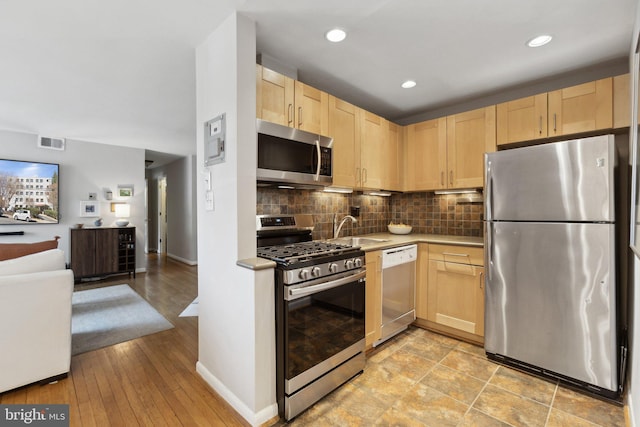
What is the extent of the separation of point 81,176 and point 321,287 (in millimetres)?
5348

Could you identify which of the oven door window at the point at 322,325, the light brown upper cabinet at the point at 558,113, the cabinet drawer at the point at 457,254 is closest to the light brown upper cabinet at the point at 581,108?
the light brown upper cabinet at the point at 558,113

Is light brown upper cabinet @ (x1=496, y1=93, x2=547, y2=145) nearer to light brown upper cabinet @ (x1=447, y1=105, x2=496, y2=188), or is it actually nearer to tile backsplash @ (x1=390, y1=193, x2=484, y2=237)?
light brown upper cabinet @ (x1=447, y1=105, x2=496, y2=188)

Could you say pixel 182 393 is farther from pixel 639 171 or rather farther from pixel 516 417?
pixel 639 171

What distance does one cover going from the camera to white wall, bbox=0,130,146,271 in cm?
447

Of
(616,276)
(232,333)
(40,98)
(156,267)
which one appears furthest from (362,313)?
(156,267)

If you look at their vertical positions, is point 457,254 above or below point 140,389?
above

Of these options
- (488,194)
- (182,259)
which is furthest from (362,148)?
(182,259)

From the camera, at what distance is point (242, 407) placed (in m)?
1.72

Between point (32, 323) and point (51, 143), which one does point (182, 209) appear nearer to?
point (51, 143)

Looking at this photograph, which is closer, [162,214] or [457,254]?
[457,254]

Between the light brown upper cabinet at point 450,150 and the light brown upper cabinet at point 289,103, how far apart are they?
137 cm

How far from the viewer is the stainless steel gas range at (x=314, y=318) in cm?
170

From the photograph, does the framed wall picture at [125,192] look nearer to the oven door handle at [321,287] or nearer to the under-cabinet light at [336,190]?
the under-cabinet light at [336,190]

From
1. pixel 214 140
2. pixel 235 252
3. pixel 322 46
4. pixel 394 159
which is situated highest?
pixel 322 46
